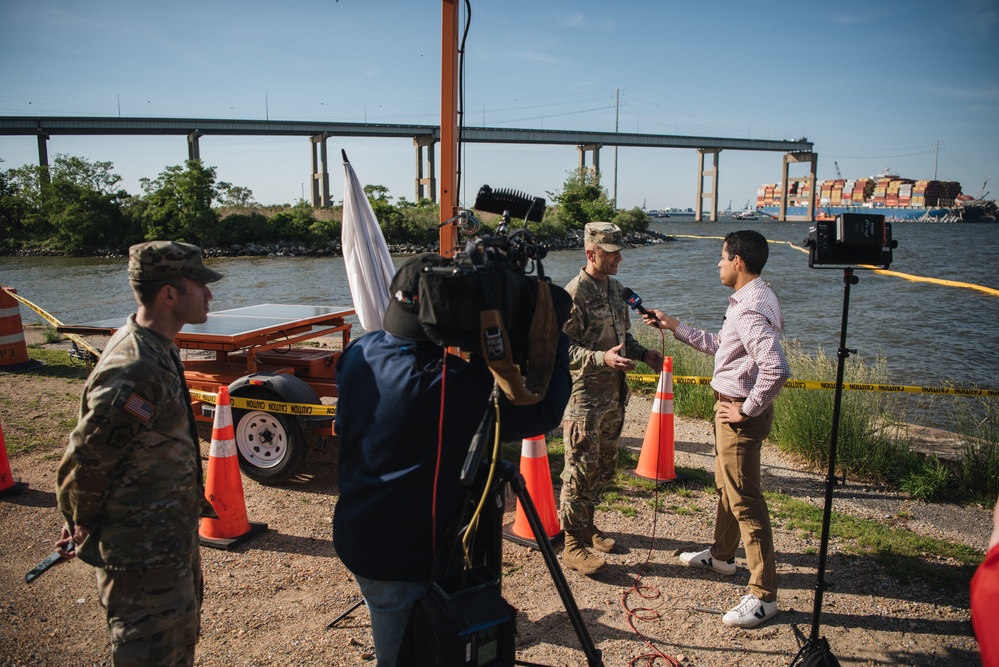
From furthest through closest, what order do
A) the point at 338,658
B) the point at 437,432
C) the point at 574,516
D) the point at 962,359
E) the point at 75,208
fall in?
the point at 75,208 < the point at 962,359 < the point at 574,516 < the point at 338,658 < the point at 437,432

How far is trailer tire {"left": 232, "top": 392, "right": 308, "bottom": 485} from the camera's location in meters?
5.69

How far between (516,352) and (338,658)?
2281 millimetres

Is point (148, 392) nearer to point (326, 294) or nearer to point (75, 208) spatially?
point (326, 294)

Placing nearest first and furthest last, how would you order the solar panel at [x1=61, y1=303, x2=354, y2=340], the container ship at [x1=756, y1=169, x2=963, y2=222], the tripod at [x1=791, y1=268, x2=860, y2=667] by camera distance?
the tripod at [x1=791, y1=268, x2=860, y2=667], the solar panel at [x1=61, y1=303, x2=354, y2=340], the container ship at [x1=756, y1=169, x2=963, y2=222]

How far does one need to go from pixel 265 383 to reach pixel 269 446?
0.59 m

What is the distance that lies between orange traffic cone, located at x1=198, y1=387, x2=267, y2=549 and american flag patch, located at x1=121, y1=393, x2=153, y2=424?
254cm

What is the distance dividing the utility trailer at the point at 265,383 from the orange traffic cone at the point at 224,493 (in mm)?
680

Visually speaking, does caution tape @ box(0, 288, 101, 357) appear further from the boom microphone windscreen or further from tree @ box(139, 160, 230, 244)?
tree @ box(139, 160, 230, 244)

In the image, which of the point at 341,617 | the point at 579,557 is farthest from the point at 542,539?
the point at 579,557

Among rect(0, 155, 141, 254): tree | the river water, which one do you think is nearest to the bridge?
rect(0, 155, 141, 254): tree

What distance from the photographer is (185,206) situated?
47.1 m

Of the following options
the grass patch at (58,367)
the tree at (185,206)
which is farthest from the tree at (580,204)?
the grass patch at (58,367)

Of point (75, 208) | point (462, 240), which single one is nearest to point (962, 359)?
point (462, 240)

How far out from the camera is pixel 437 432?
2.05 meters
